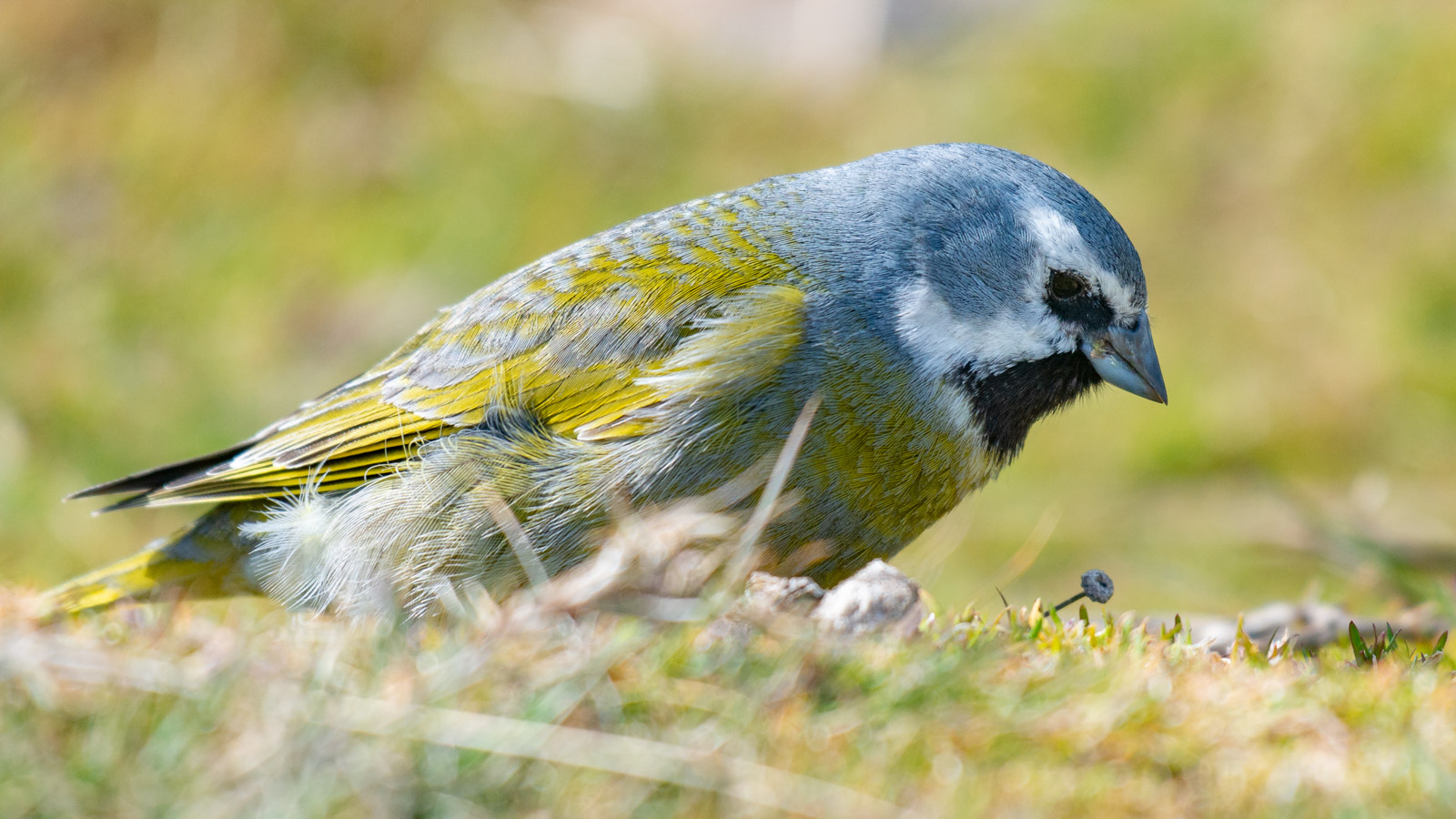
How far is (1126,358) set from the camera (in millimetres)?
4328

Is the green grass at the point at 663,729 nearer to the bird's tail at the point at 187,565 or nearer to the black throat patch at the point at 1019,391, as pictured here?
the black throat patch at the point at 1019,391

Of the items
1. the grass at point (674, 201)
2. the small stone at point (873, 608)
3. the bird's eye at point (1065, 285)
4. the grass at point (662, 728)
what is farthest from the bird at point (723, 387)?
the grass at point (662, 728)

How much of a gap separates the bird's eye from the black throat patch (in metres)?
0.19

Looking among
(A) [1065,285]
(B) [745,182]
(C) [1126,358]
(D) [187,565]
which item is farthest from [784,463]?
(B) [745,182]

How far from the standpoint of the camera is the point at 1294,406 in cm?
818

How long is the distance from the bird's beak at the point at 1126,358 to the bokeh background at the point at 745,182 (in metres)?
2.25

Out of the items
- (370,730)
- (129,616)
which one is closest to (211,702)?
(370,730)

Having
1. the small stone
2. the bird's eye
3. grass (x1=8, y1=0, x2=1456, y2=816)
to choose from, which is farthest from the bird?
the small stone

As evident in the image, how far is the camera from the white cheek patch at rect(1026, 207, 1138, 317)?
4.17m

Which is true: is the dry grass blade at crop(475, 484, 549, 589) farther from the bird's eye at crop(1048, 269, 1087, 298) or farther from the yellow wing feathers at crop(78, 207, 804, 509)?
the bird's eye at crop(1048, 269, 1087, 298)

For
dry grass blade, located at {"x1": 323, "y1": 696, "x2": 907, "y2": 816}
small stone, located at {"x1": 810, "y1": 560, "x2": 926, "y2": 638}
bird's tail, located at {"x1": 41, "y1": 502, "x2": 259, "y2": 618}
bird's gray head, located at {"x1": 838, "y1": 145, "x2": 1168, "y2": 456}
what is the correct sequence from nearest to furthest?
1. dry grass blade, located at {"x1": 323, "y1": 696, "x2": 907, "y2": 816}
2. small stone, located at {"x1": 810, "y1": 560, "x2": 926, "y2": 638}
3. bird's gray head, located at {"x1": 838, "y1": 145, "x2": 1168, "y2": 456}
4. bird's tail, located at {"x1": 41, "y1": 502, "x2": 259, "y2": 618}

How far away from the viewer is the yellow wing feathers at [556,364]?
4074 millimetres

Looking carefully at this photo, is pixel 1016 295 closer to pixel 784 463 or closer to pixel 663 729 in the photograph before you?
pixel 784 463

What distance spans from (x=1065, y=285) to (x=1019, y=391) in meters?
0.36
